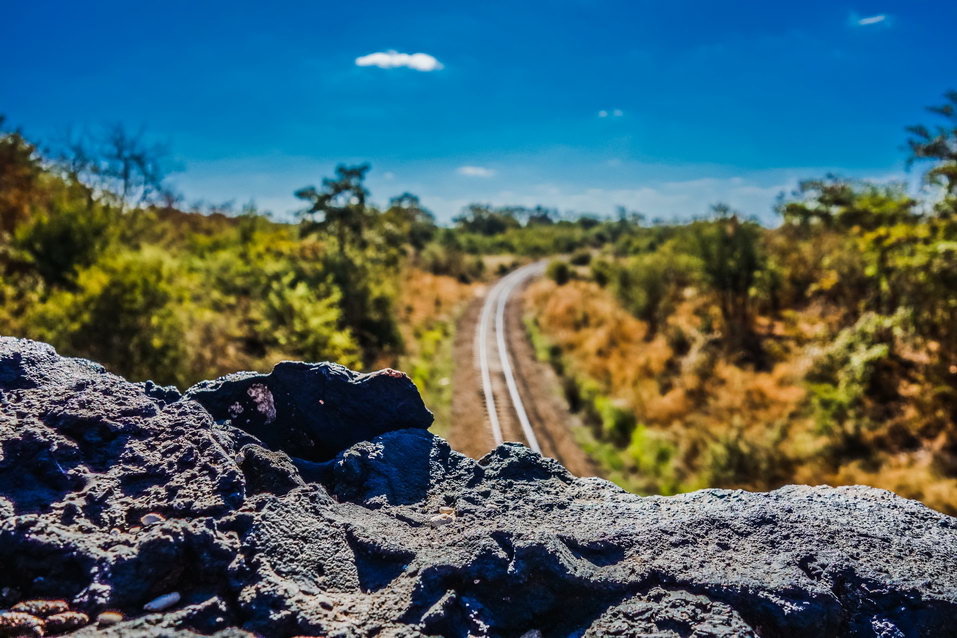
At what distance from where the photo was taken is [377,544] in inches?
73.9

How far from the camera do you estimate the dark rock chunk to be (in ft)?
8.07

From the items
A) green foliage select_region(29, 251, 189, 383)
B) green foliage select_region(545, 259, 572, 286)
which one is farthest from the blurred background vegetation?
green foliage select_region(545, 259, 572, 286)

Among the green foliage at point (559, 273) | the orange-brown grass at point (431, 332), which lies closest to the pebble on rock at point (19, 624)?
the orange-brown grass at point (431, 332)

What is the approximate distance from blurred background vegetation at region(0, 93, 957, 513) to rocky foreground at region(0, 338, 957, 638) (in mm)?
8421

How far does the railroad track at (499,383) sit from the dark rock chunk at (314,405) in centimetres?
418

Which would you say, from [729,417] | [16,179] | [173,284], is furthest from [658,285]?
[16,179]

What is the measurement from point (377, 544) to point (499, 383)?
15638 mm

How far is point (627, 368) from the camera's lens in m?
18.3

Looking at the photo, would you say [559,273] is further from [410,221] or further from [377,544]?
[377,544]

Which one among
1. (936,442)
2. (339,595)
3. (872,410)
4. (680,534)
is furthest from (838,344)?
(339,595)

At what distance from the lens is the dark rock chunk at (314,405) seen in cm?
246

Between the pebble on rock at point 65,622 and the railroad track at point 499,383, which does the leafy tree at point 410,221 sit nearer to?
the railroad track at point 499,383

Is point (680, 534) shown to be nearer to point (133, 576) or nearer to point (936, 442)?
point (133, 576)

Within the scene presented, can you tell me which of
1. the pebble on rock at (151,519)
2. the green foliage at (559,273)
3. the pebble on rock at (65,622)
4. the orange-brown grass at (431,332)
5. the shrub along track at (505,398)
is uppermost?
the green foliage at (559,273)
